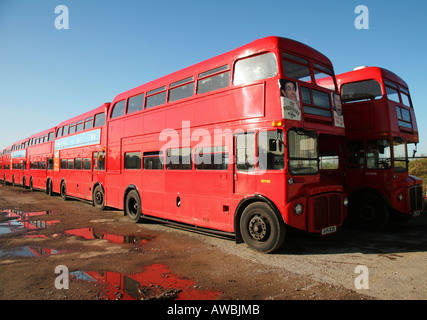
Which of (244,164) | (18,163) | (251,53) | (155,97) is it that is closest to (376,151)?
(244,164)

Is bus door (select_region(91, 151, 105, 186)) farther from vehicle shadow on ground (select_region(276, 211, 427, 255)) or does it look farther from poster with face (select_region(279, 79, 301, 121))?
poster with face (select_region(279, 79, 301, 121))

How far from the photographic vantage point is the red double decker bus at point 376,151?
26.5 feet

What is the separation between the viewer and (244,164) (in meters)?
6.35

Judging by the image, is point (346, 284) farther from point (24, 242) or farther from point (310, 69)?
point (24, 242)

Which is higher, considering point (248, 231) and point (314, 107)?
point (314, 107)

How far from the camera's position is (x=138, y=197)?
9.69m

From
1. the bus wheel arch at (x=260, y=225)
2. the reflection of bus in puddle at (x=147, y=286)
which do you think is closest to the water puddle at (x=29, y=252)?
the reflection of bus in puddle at (x=147, y=286)

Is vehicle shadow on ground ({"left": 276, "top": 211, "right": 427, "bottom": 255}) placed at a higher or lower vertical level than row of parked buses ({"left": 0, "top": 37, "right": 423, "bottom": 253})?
lower

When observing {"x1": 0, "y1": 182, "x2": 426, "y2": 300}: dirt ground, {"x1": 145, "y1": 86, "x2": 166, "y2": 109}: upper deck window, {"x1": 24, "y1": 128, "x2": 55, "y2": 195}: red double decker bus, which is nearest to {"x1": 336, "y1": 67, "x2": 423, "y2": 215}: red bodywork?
{"x1": 0, "y1": 182, "x2": 426, "y2": 300}: dirt ground

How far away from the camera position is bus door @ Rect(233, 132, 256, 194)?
6.18 meters

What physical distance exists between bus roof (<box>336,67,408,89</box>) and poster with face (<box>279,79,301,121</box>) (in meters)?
4.03

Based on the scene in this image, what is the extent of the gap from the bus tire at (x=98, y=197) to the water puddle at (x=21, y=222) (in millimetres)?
1754

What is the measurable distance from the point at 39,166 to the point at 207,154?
18.6 meters

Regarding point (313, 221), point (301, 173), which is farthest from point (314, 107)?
point (313, 221)
